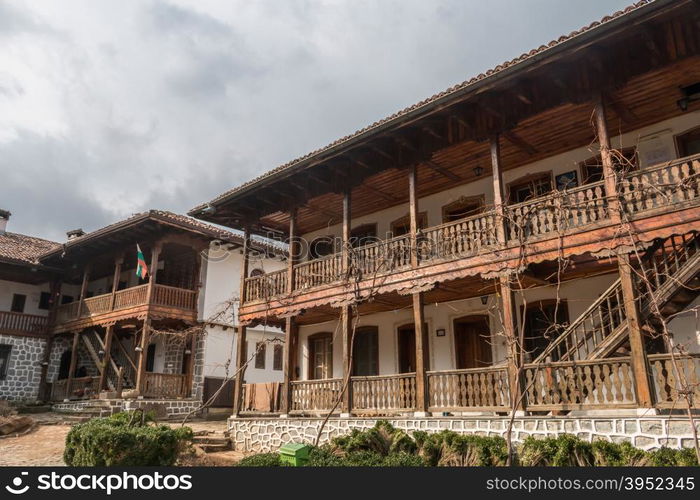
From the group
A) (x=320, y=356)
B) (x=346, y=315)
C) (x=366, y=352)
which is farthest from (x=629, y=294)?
(x=320, y=356)

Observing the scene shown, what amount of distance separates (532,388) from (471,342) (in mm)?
4104

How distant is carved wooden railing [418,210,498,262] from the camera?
408 inches

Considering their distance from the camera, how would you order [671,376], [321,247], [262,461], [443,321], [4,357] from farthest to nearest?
1. [4,357]
2. [321,247]
3. [443,321]
4. [262,461]
5. [671,376]

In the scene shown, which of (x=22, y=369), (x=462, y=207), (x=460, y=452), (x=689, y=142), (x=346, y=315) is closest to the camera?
(x=460, y=452)

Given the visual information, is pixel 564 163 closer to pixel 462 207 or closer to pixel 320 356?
pixel 462 207

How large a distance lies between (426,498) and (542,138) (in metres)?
8.55

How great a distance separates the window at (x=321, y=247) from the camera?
16.8 metres

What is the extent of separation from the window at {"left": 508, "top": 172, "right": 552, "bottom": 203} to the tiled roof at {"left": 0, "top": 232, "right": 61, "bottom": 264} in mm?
17606

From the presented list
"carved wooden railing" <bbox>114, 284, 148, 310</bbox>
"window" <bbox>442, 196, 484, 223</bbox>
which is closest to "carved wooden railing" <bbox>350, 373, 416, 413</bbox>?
"window" <bbox>442, 196, 484, 223</bbox>

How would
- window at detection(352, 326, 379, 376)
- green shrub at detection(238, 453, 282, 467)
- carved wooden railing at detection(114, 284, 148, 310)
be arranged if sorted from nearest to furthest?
green shrub at detection(238, 453, 282, 467) → window at detection(352, 326, 379, 376) → carved wooden railing at detection(114, 284, 148, 310)

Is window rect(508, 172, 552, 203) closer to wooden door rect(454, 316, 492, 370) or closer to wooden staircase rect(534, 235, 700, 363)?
wooden door rect(454, 316, 492, 370)

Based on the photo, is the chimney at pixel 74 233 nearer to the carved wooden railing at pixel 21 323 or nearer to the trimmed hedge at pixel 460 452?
the carved wooden railing at pixel 21 323

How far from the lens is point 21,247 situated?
2412cm

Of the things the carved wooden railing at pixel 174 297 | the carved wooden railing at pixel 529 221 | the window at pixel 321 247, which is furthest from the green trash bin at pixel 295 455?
the carved wooden railing at pixel 174 297
